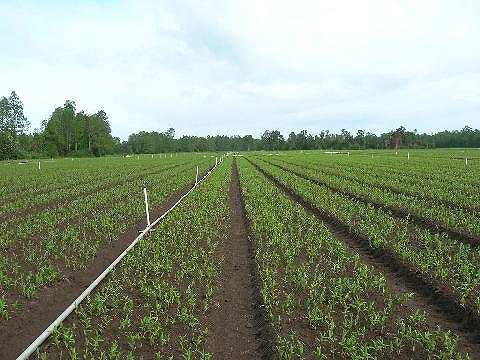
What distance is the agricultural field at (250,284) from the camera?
5672mm

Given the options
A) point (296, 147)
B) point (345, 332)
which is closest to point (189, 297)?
point (345, 332)

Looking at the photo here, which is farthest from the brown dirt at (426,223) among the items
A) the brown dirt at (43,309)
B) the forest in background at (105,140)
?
the forest in background at (105,140)

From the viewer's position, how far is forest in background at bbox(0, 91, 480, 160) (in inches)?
4008

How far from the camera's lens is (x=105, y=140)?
392 feet

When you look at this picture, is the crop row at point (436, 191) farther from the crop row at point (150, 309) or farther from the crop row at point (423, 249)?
the crop row at point (150, 309)

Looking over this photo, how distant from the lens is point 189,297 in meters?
7.26

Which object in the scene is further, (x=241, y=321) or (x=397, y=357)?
(x=241, y=321)

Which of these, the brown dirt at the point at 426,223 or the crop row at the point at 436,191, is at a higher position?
the crop row at the point at 436,191

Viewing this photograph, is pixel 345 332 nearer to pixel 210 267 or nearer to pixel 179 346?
pixel 179 346

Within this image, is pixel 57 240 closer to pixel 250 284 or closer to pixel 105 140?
pixel 250 284

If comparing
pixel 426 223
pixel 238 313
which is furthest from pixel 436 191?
pixel 238 313

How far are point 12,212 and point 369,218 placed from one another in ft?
44.2

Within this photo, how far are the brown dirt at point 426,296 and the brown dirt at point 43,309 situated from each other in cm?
564

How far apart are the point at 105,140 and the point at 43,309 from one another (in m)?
118
